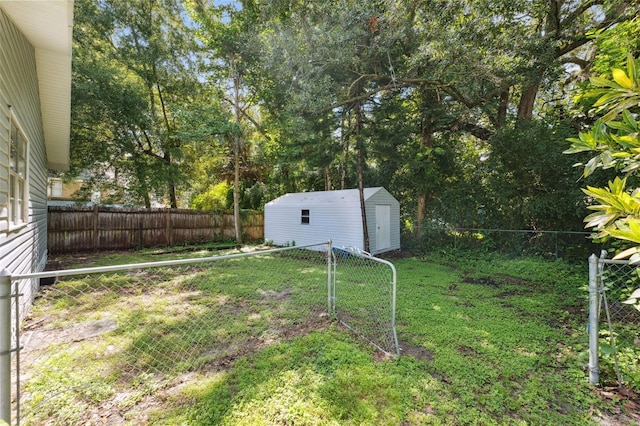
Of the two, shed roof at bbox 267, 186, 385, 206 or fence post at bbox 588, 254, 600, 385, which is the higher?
shed roof at bbox 267, 186, 385, 206

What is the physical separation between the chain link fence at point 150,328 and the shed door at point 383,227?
3427 mm

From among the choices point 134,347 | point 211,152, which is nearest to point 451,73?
point 134,347

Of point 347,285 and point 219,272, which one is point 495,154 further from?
point 219,272

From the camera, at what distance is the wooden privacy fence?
27.5 feet

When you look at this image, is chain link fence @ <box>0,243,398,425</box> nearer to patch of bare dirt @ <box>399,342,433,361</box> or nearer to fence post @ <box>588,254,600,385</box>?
patch of bare dirt @ <box>399,342,433,361</box>

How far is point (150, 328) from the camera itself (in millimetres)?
3422

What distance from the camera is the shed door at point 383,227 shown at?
931cm

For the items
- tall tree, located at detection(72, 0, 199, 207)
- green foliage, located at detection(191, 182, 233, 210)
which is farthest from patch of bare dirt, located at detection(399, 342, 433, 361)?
green foliage, located at detection(191, 182, 233, 210)

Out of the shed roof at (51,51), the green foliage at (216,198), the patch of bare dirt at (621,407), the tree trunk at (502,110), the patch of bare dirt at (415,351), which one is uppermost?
the tree trunk at (502,110)

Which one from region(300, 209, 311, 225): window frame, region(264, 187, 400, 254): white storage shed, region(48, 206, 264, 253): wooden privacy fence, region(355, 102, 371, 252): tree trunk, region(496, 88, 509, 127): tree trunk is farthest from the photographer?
region(300, 209, 311, 225): window frame

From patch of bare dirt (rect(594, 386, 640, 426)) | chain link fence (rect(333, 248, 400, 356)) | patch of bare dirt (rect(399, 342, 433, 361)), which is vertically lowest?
patch of bare dirt (rect(594, 386, 640, 426))

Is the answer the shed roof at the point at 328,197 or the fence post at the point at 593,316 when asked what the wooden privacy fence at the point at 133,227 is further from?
the fence post at the point at 593,316

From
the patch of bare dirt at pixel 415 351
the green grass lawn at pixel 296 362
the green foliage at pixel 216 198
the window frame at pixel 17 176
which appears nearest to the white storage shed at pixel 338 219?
the green grass lawn at pixel 296 362

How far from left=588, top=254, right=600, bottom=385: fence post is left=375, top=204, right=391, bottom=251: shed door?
269 inches
